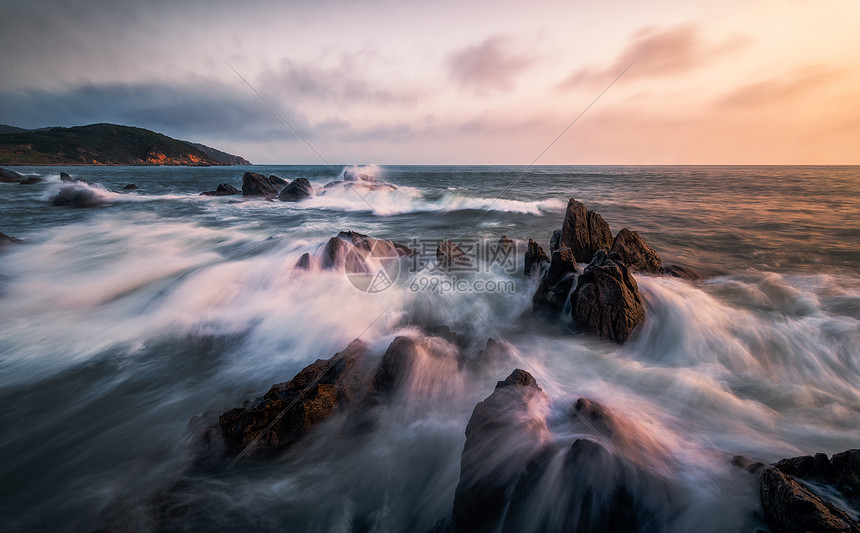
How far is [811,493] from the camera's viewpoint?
2021mm

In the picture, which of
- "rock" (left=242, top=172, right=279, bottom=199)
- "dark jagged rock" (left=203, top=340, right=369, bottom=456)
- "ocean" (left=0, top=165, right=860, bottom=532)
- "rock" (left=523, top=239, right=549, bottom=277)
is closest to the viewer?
"ocean" (left=0, top=165, right=860, bottom=532)

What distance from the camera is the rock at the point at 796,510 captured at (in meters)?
1.81

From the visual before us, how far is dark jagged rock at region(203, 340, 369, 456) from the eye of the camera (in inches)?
141

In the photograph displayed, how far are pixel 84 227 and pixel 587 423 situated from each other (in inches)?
882

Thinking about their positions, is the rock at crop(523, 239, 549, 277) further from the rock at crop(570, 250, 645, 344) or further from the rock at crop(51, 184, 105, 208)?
the rock at crop(51, 184, 105, 208)

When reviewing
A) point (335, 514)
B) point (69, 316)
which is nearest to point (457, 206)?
point (69, 316)

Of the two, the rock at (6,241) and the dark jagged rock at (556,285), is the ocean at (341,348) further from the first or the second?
the rock at (6,241)

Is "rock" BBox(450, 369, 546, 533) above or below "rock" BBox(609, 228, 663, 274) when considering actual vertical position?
below

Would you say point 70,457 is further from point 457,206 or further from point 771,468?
point 457,206

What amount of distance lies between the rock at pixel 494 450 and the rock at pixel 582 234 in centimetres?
542

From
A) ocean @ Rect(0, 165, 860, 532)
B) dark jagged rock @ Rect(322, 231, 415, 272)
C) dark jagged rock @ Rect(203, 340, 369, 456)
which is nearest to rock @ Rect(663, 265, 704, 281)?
ocean @ Rect(0, 165, 860, 532)

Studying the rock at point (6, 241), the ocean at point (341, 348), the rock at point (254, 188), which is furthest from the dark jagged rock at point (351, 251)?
the rock at point (254, 188)

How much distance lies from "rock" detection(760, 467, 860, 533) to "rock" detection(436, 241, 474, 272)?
736cm

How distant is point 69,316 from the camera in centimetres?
685
